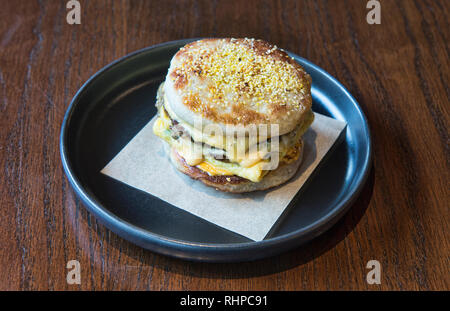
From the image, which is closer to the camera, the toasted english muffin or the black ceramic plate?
the black ceramic plate

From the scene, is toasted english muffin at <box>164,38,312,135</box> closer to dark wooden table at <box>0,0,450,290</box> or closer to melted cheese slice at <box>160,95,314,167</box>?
melted cheese slice at <box>160,95,314,167</box>

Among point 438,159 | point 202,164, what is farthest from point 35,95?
point 438,159

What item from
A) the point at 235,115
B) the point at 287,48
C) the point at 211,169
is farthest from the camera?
the point at 287,48

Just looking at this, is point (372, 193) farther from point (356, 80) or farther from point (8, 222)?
point (8, 222)

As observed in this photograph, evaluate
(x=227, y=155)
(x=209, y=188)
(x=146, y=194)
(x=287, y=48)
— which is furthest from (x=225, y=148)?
(x=287, y=48)

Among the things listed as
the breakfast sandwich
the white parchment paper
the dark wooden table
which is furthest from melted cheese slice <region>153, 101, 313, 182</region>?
the dark wooden table

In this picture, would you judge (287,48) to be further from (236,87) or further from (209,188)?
(209,188)

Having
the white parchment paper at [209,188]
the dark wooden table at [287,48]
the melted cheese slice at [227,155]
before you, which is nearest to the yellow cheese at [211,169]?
the melted cheese slice at [227,155]
